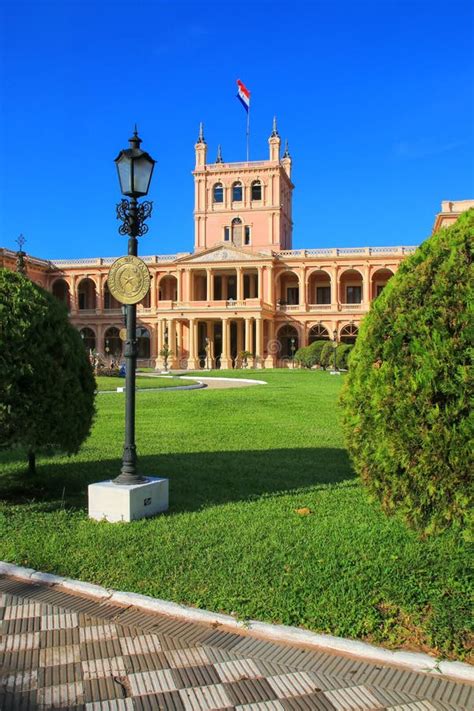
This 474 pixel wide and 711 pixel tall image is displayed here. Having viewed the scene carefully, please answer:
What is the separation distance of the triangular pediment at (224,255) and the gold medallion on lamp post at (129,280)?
49019mm

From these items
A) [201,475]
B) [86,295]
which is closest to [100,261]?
[86,295]

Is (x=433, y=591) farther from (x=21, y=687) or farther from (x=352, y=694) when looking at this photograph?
(x=21, y=687)

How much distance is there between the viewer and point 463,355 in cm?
312

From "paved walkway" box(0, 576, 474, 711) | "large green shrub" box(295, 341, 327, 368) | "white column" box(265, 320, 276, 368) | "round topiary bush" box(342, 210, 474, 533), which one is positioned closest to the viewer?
"paved walkway" box(0, 576, 474, 711)

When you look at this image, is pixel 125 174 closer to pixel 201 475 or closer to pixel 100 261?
pixel 201 475

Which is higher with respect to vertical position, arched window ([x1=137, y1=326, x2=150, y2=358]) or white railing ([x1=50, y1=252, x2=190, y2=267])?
white railing ([x1=50, y1=252, x2=190, y2=267])

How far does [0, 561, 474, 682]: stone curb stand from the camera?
2912 mm

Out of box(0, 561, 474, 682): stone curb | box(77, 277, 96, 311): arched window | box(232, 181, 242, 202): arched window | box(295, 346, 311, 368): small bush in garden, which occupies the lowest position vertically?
box(0, 561, 474, 682): stone curb

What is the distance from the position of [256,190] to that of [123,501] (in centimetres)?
5672

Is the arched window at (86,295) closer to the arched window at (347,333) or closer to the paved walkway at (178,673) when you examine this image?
the arched window at (347,333)

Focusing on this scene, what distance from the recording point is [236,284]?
57531mm

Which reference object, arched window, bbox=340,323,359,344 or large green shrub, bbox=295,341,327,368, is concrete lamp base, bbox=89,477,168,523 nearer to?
large green shrub, bbox=295,341,327,368

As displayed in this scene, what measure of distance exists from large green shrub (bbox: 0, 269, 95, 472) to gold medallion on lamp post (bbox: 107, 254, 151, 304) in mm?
695

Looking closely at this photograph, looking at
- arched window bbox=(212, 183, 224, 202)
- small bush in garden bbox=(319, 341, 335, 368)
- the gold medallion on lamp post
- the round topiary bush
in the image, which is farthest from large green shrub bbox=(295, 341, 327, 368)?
the round topiary bush
